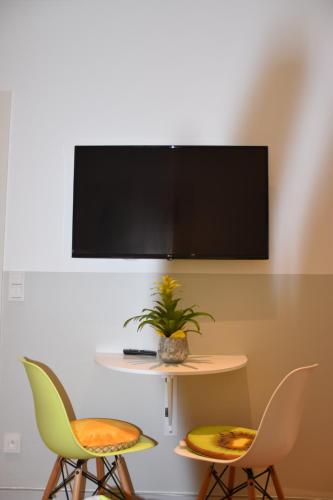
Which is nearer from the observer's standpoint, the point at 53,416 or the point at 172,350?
the point at 53,416

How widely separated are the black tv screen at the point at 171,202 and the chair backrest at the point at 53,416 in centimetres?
72

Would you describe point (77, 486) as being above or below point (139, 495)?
above

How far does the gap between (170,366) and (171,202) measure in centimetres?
82

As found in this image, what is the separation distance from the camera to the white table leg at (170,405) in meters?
2.13

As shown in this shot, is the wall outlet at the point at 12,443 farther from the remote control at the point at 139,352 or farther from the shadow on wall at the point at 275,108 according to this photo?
the shadow on wall at the point at 275,108

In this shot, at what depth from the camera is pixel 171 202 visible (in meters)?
2.32

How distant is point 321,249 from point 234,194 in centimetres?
55

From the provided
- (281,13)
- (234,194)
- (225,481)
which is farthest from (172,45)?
(225,481)

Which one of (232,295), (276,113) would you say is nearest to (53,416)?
(232,295)

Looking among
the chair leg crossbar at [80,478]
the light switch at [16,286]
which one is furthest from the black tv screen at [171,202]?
the chair leg crossbar at [80,478]

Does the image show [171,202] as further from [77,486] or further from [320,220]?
[77,486]

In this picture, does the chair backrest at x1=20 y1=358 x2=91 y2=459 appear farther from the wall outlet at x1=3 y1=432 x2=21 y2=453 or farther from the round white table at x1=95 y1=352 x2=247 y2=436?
the wall outlet at x1=3 y1=432 x2=21 y2=453

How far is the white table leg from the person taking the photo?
83.9 inches

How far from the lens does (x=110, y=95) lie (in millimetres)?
2492
